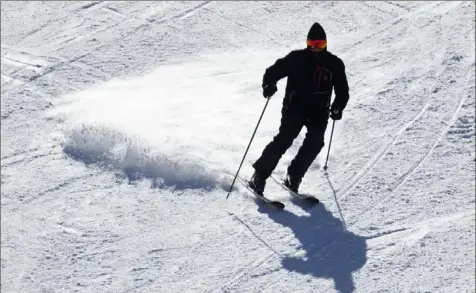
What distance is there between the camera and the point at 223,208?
9039 mm

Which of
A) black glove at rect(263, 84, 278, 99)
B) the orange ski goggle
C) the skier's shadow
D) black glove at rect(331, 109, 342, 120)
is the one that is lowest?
the skier's shadow

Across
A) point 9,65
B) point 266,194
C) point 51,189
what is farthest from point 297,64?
point 9,65

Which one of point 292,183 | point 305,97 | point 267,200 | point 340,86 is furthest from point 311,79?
point 267,200

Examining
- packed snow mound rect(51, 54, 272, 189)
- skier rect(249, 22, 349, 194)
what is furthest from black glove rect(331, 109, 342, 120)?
packed snow mound rect(51, 54, 272, 189)

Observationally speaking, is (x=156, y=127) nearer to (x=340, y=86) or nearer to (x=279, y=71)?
(x=279, y=71)

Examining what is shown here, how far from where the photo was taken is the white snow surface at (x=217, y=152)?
823 centimetres

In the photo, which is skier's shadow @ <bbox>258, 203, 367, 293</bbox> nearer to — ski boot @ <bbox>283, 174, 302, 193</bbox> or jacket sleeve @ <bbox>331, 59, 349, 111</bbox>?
ski boot @ <bbox>283, 174, 302, 193</bbox>

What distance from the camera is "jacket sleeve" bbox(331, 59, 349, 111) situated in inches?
344

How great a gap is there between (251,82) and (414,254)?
164 inches

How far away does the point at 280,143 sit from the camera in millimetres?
9055

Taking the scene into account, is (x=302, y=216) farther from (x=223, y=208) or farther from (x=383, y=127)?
(x=383, y=127)

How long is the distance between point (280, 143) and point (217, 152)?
3.74 feet

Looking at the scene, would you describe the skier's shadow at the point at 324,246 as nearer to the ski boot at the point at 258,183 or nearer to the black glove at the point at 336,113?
the ski boot at the point at 258,183

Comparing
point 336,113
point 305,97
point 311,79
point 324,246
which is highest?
point 311,79
